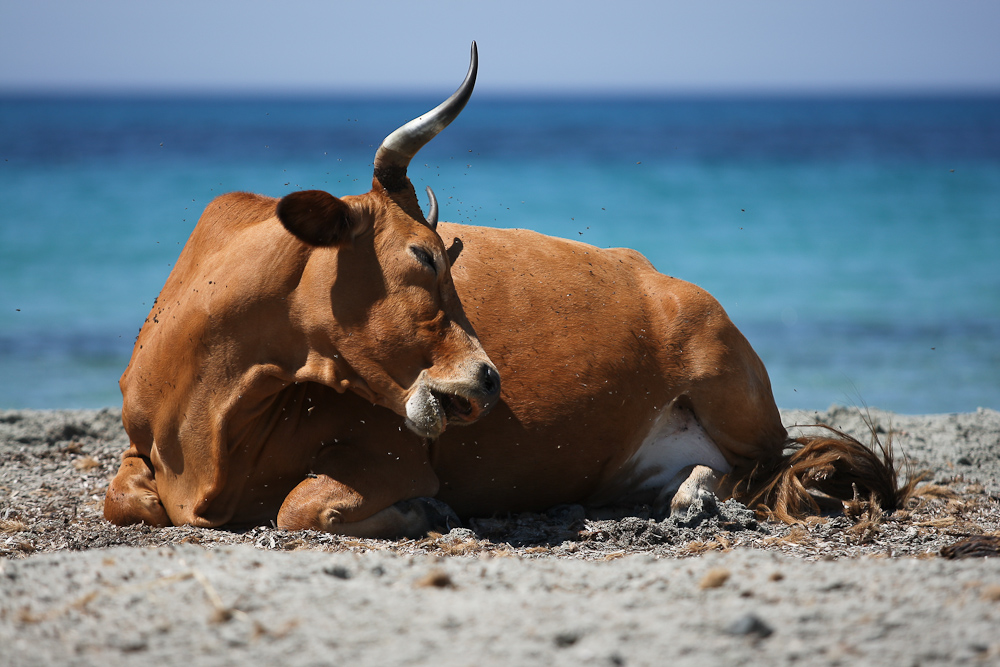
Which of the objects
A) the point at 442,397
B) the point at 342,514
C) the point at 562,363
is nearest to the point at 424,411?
the point at 442,397

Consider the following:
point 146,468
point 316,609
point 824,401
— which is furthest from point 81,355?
point 316,609

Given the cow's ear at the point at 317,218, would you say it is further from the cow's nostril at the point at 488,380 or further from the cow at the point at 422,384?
the cow's nostril at the point at 488,380

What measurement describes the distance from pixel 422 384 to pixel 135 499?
5.72 ft

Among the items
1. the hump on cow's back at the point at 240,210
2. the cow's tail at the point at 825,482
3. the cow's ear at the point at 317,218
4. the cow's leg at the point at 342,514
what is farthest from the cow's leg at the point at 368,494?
the cow's tail at the point at 825,482

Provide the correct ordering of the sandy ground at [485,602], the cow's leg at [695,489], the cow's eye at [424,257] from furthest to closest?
the cow's leg at [695,489], the cow's eye at [424,257], the sandy ground at [485,602]

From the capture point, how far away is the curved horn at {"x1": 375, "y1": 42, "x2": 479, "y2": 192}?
4.14 m

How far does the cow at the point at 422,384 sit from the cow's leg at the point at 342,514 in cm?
1

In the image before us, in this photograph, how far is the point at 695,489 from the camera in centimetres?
506

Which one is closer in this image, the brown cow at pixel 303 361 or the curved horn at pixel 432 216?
the brown cow at pixel 303 361

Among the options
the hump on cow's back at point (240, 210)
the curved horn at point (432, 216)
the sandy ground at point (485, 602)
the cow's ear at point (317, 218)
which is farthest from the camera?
the hump on cow's back at point (240, 210)

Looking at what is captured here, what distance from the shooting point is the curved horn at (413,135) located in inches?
163

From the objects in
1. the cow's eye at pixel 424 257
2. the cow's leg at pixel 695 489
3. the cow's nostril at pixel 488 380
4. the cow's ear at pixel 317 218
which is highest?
the cow's ear at pixel 317 218

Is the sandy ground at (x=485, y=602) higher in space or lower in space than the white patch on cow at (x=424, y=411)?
lower

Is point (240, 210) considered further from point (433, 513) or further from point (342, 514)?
point (433, 513)
